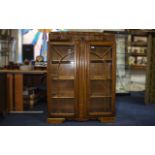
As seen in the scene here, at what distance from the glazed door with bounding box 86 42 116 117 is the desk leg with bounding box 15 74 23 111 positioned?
4.80 ft

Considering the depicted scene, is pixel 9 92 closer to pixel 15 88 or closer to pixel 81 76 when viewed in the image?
pixel 15 88

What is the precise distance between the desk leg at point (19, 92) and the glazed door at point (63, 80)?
3.06ft

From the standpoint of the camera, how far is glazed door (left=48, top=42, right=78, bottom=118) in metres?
3.88

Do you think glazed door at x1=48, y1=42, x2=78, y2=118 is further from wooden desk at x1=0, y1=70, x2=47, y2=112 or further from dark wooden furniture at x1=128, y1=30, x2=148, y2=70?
dark wooden furniture at x1=128, y1=30, x2=148, y2=70

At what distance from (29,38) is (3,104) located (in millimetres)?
4449

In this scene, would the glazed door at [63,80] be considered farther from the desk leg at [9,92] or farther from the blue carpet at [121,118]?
the desk leg at [9,92]

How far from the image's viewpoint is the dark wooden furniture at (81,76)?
3.84 metres

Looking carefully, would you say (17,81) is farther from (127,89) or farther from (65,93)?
(127,89)

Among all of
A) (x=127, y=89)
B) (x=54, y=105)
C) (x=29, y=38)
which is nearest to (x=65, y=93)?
(x=54, y=105)

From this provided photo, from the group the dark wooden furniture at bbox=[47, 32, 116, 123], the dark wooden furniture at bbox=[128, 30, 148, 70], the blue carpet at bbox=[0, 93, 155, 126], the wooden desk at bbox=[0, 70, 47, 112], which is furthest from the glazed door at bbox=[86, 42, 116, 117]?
the dark wooden furniture at bbox=[128, 30, 148, 70]

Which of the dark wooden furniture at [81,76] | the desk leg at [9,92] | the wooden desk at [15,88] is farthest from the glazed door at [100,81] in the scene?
the desk leg at [9,92]

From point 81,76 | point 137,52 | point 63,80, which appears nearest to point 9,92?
point 63,80

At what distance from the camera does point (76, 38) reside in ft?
12.6

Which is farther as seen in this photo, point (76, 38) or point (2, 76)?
point (2, 76)
